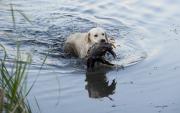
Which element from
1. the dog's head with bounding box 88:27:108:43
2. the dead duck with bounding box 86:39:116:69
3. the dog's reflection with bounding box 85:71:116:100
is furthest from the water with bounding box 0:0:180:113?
the dog's head with bounding box 88:27:108:43

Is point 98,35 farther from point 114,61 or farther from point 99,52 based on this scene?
point 114,61

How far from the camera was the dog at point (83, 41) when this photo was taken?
29.1 ft

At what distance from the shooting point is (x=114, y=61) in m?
9.44

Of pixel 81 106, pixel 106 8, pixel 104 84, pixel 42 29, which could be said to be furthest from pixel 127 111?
pixel 106 8

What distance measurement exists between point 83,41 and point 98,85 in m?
1.62

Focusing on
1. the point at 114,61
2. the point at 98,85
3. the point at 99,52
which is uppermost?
the point at 99,52

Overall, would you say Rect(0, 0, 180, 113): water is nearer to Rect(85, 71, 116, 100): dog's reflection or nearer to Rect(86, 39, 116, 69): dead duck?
Rect(85, 71, 116, 100): dog's reflection

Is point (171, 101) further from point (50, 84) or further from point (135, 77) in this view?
point (50, 84)

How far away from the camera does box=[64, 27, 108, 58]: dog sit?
8.86 metres

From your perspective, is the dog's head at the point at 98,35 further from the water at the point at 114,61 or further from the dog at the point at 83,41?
the water at the point at 114,61

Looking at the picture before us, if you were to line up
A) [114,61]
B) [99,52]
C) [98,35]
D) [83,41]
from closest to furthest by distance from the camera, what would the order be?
[99,52]
[98,35]
[114,61]
[83,41]

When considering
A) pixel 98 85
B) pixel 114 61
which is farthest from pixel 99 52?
pixel 114 61

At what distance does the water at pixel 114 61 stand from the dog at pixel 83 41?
215 millimetres

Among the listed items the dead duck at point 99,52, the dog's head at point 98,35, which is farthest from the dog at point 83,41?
the dead duck at point 99,52
